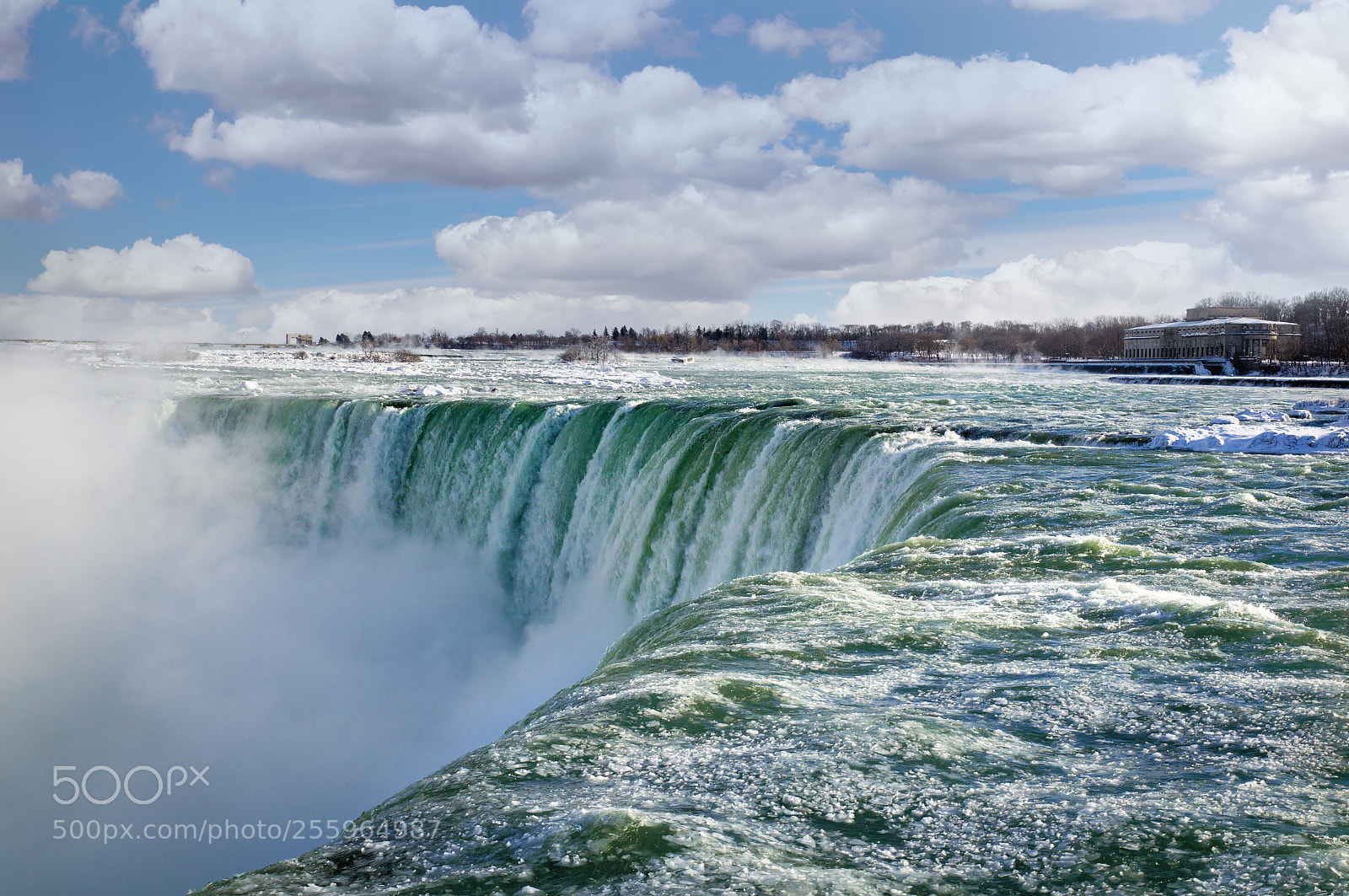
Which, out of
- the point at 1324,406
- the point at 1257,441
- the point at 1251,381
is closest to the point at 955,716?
the point at 1257,441

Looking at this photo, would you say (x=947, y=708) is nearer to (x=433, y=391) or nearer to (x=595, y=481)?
(x=595, y=481)

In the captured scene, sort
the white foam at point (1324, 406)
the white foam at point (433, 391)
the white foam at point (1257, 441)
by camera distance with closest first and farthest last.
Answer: the white foam at point (1257, 441), the white foam at point (1324, 406), the white foam at point (433, 391)

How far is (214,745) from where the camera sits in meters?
17.3

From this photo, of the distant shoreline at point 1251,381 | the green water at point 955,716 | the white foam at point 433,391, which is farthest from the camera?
the distant shoreline at point 1251,381

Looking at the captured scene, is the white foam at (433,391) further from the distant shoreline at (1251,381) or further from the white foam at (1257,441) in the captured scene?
the distant shoreline at (1251,381)

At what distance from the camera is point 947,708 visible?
4.92 m

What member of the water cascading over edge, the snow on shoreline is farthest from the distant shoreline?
the water cascading over edge

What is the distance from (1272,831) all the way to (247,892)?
13.1 ft

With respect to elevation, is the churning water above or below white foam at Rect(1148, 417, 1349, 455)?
below

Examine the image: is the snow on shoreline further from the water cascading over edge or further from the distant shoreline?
the distant shoreline

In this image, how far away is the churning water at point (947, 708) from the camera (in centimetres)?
332

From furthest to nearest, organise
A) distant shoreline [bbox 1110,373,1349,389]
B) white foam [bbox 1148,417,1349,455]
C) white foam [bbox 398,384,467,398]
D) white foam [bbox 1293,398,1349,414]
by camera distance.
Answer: distant shoreline [bbox 1110,373,1349,389]
white foam [bbox 398,384,467,398]
white foam [bbox 1293,398,1349,414]
white foam [bbox 1148,417,1349,455]

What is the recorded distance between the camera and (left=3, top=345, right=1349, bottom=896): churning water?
131 inches

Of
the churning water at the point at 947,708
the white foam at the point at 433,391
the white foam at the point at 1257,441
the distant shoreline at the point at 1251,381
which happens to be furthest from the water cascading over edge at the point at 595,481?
the distant shoreline at the point at 1251,381
